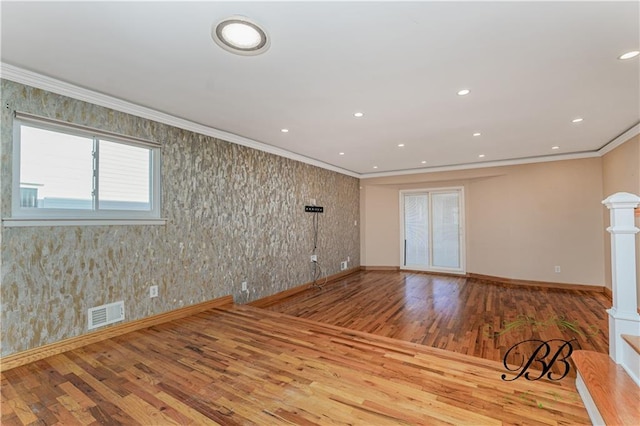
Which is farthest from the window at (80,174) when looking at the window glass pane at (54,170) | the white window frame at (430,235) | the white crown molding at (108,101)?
the white window frame at (430,235)

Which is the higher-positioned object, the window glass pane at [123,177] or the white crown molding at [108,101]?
the white crown molding at [108,101]

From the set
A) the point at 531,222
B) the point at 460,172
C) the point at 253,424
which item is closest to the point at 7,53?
the point at 253,424

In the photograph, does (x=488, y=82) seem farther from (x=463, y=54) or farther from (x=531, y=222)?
(x=531, y=222)

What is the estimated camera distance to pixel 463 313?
389 cm

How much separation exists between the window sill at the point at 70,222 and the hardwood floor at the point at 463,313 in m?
2.14

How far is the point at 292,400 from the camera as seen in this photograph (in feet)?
5.72

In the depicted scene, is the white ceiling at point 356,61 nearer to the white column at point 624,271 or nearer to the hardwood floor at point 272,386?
the white column at point 624,271

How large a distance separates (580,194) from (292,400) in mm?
6159

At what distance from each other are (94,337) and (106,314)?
21cm

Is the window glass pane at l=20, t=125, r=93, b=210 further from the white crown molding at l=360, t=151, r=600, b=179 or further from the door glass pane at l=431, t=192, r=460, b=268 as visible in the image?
the door glass pane at l=431, t=192, r=460, b=268

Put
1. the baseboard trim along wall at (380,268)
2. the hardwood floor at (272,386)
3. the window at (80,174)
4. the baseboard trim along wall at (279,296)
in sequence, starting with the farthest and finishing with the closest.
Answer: the baseboard trim along wall at (380,268) → the baseboard trim along wall at (279,296) → the window at (80,174) → the hardwood floor at (272,386)

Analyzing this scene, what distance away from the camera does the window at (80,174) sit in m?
2.28

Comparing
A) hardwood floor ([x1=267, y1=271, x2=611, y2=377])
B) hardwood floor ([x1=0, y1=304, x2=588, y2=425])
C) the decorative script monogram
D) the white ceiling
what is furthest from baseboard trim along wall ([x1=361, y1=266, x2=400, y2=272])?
hardwood floor ([x1=0, y1=304, x2=588, y2=425])

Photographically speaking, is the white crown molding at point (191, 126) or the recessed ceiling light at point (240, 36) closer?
the recessed ceiling light at point (240, 36)
